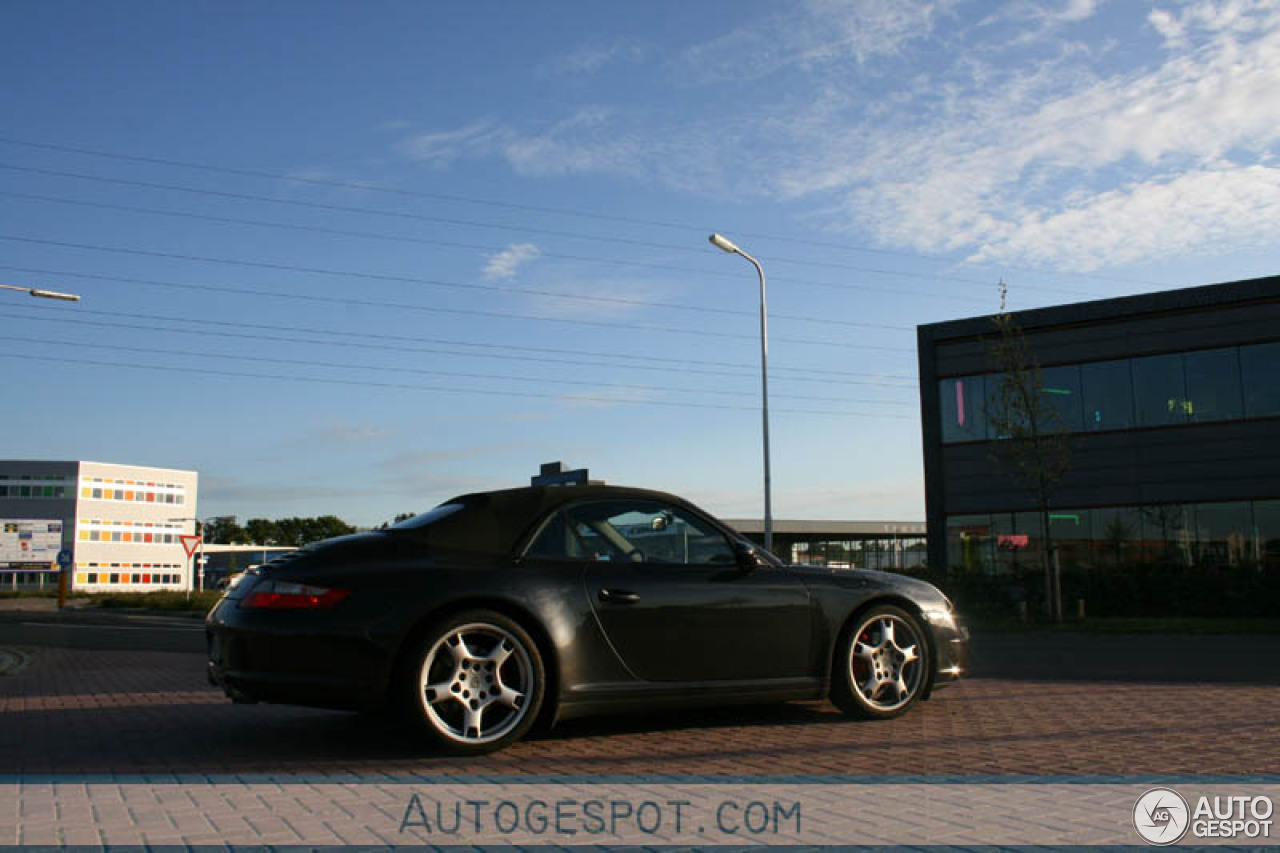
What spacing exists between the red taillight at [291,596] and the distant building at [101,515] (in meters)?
96.8

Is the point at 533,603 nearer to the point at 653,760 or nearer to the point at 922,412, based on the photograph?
the point at 653,760

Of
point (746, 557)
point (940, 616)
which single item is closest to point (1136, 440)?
point (940, 616)

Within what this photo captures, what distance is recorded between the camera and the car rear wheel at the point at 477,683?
215 inches

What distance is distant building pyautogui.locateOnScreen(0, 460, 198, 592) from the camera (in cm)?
9831

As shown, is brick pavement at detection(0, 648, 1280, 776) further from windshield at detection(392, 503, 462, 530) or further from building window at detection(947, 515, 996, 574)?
building window at detection(947, 515, 996, 574)

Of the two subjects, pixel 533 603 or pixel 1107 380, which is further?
pixel 1107 380

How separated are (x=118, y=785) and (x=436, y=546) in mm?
1801

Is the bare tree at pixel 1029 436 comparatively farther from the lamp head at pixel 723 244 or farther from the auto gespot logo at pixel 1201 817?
the auto gespot logo at pixel 1201 817

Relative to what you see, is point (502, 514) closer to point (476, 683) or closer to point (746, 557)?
point (476, 683)

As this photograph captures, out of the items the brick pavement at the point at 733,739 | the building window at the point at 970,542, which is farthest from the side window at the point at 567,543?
the building window at the point at 970,542

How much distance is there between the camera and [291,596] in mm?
5555

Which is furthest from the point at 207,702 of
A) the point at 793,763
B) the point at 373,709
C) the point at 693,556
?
the point at 793,763

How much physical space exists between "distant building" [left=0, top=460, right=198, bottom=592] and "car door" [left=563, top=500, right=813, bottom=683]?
97.1 metres

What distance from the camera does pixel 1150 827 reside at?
13.0 ft
